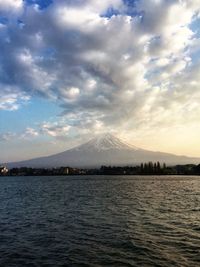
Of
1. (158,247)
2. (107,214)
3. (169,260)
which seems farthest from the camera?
(107,214)

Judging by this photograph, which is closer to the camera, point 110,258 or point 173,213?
point 110,258

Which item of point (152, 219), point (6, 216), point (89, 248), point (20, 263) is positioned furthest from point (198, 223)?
point (6, 216)

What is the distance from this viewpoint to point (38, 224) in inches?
1515

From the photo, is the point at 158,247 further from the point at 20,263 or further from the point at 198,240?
the point at 20,263

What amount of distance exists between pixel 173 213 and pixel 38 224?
17258 millimetres

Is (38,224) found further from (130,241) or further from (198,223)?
(198,223)

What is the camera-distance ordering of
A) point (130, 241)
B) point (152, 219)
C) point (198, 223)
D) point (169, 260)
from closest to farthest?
point (169, 260) < point (130, 241) < point (198, 223) < point (152, 219)

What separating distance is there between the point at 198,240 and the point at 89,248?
8735 millimetres

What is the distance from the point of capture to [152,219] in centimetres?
4028

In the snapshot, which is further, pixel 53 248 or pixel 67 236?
pixel 67 236

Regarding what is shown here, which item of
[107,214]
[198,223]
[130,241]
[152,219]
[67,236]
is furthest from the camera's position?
[107,214]

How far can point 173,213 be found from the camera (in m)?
45.9

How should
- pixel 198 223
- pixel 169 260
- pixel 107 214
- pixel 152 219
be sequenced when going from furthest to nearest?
pixel 107 214 → pixel 152 219 → pixel 198 223 → pixel 169 260

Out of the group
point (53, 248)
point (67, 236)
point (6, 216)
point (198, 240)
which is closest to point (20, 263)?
point (53, 248)
